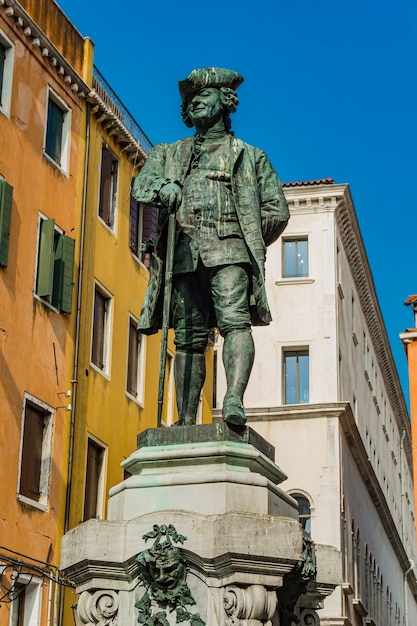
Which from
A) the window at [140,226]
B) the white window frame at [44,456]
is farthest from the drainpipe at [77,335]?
the window at [140,226]

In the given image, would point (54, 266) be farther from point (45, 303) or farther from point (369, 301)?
point (369, 301)

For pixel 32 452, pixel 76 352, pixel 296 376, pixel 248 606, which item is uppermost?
pixel 296 376

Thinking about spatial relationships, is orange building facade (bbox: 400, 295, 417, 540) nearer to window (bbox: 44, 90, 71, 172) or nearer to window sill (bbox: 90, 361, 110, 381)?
A: window sill (bbox: 90, 361, 110, 381)

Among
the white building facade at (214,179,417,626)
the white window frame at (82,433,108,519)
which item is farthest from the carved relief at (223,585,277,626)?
the white building facade at (214,179,417,626)

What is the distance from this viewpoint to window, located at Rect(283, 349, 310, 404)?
39.6m

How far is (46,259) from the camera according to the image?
24.8m

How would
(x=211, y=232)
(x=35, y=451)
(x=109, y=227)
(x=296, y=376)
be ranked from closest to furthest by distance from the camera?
(x=211, y=232), (x=35, y=451), (x=109, y=227), (x=296, y=376)

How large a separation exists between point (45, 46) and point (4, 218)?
179 inches

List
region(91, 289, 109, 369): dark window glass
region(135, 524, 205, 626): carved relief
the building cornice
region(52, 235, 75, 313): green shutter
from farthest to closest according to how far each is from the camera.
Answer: the building cornice < region(91, 289, 109, 369): dark window glass < region(52, 235, 75, 313): green shutter < region(135, 524, 205, 626): carved relief

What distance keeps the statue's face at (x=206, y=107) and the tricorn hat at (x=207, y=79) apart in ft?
0.15

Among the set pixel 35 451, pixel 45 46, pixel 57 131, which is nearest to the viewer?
pixel 35 451

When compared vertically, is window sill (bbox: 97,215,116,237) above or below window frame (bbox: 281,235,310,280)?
below

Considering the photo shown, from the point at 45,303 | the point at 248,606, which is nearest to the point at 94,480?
the point at 45,303

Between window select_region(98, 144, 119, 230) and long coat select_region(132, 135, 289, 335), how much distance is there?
18.4m
